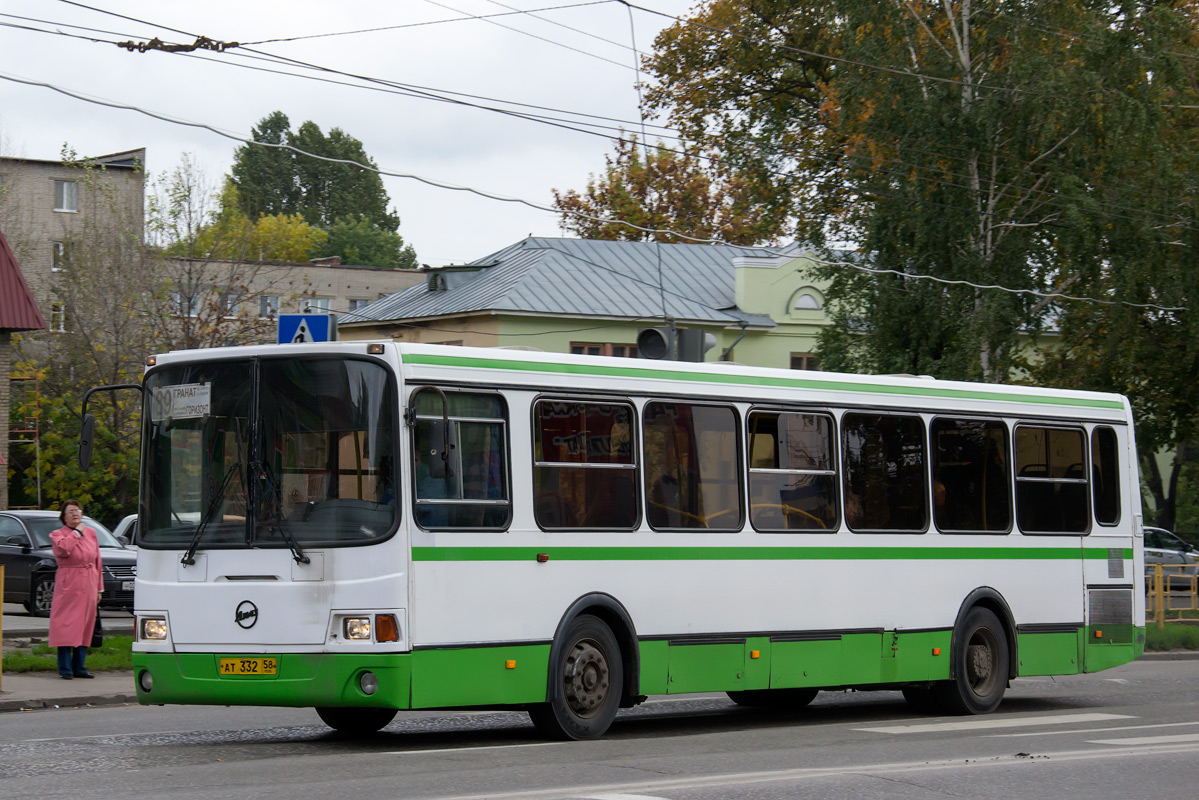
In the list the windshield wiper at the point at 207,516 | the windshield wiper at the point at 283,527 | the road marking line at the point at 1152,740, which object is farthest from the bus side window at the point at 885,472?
the windshield wiper at the point at 207,516

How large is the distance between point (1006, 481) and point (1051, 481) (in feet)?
2.45

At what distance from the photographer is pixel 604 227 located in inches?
2387

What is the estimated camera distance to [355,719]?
12.2 metres

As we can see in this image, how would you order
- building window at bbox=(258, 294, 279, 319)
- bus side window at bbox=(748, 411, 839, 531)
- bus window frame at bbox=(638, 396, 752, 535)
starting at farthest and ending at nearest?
building window at bbox=(258, 294, 279, 319)
bus side window at bbox=(748, 411, 839, 531)
bus window frame at bbox=(638, 396, 752, 535)

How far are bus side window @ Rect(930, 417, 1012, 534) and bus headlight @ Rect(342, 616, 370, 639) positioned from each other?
6.34 m

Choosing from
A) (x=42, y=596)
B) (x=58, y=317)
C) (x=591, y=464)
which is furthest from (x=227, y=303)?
(x=591, y=464)

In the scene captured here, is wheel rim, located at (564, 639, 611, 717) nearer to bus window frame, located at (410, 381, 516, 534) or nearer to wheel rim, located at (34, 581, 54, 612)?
bus window frame, located at (410, 381, 516, 534)

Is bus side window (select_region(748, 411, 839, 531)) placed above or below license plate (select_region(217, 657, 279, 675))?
above

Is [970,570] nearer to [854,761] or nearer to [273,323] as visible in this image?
[854,761]

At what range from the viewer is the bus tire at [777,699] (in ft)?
50.5

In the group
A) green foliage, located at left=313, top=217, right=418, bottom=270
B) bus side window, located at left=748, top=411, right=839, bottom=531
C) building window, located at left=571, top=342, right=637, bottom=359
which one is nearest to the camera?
bus side window, located at left=748, top=411, right=839, bottom=531

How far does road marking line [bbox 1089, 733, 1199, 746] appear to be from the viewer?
12.3 m

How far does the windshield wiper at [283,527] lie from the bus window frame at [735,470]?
2.79 meters

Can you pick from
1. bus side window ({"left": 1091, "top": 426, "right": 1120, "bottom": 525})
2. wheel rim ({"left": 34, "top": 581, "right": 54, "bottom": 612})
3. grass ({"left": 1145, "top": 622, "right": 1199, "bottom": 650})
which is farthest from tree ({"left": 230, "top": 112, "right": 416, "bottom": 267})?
bus side window ({"left": 1091, "top": 426, "right": 1120, "bottom": 525})
